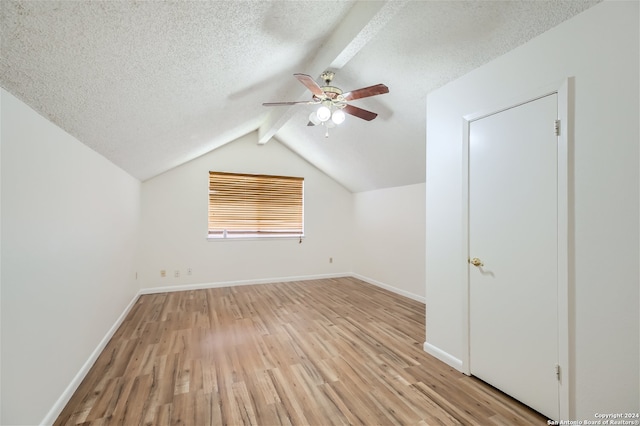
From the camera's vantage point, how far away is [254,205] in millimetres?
5418

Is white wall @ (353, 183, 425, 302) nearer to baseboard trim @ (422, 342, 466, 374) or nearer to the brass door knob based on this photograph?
baseboard trim @ (422, 342, 466, 374)

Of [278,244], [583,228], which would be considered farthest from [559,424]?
[278,244]

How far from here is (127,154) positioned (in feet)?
9.55

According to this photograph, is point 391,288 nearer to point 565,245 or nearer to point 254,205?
point 254,205

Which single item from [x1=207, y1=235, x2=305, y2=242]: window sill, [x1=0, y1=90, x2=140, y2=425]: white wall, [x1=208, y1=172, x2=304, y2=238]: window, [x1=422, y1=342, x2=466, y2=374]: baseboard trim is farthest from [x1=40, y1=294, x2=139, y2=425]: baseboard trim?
[x1=422, y1=342, x2=466, y2=374]: baseboard trim

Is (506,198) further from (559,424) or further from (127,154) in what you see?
(127,154)

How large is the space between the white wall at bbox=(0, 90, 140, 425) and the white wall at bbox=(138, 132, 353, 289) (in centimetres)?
211

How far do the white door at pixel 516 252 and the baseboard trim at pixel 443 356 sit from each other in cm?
11

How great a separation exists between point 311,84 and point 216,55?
2.39ft

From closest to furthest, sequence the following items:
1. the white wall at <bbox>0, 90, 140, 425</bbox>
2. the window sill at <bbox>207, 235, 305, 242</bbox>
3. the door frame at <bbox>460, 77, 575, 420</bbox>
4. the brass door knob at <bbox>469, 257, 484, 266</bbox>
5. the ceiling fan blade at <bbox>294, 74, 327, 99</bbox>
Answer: the white wall at <bbox>0, 90, 140, 425</bbox> < the door frame at <bbox>460, 77, 575, 420</bbox> < the ceiling fan blade at <bbox>294, 74, 327, 99</bbox> < the brass door knob at <bbox>469, 257, 484, 266</bbox> < the window sill at <bbox>207, 235, 305, 242</bbox>

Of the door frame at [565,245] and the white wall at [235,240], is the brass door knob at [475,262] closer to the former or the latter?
the door frame at [565,245]

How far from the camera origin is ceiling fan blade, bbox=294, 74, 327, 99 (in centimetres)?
206

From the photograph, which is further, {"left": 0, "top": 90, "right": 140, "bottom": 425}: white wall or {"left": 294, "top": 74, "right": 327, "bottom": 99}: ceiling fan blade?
{"left": 294, "top": 74, "right": 327, "bottom": 99}: ceiling fan blade
